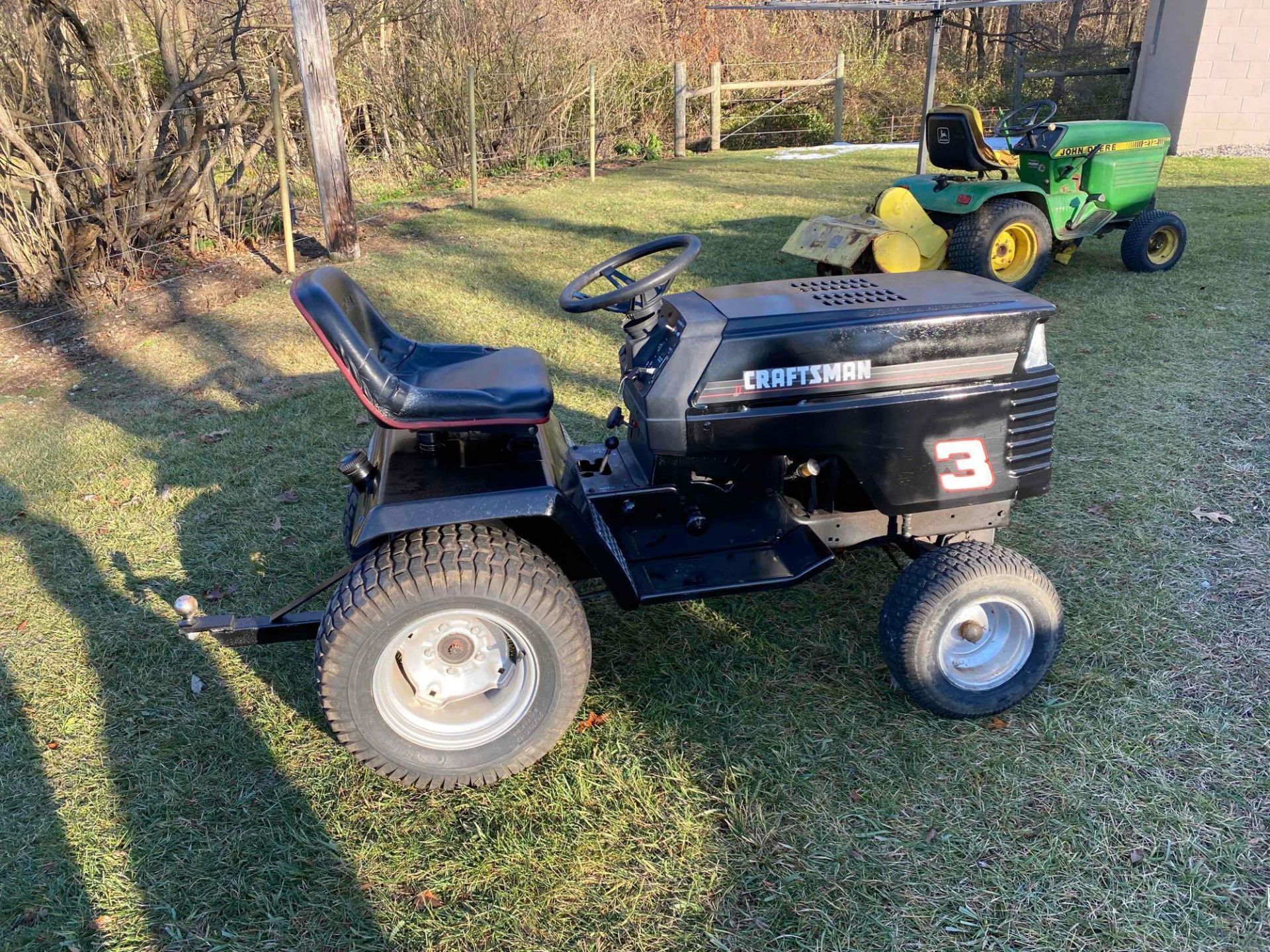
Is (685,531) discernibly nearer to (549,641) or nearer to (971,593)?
(549,641)

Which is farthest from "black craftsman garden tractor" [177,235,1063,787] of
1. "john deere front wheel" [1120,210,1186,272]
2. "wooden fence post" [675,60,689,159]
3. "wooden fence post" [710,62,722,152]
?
"wooden fence post" [710,62,722,152]

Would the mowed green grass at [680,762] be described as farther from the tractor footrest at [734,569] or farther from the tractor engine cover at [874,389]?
the tractor engine cover at [874,389]

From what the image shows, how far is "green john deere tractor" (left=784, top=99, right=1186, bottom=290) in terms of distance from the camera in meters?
5.98

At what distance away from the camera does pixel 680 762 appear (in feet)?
8.09

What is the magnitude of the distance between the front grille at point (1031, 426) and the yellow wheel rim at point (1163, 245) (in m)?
5.09

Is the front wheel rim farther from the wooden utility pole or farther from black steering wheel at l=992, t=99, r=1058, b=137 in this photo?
the wooden utility pole

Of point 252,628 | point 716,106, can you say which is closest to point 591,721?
point 252,628

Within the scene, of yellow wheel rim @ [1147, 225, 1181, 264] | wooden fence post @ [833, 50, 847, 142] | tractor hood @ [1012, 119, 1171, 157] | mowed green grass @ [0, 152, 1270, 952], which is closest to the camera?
mowed green grass @ [0, 152, 1270, 952]

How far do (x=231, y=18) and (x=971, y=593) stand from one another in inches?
341

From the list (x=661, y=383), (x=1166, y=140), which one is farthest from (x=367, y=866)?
(x=1166, y=140)

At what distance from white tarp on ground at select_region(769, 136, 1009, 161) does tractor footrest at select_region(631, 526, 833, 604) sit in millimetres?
11882

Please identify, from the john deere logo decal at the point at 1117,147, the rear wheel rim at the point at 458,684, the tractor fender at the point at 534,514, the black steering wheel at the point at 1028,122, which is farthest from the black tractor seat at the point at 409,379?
the black steering wheel at the point at 1028,122

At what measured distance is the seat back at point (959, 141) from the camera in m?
6.27

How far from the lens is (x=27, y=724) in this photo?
2680mm
